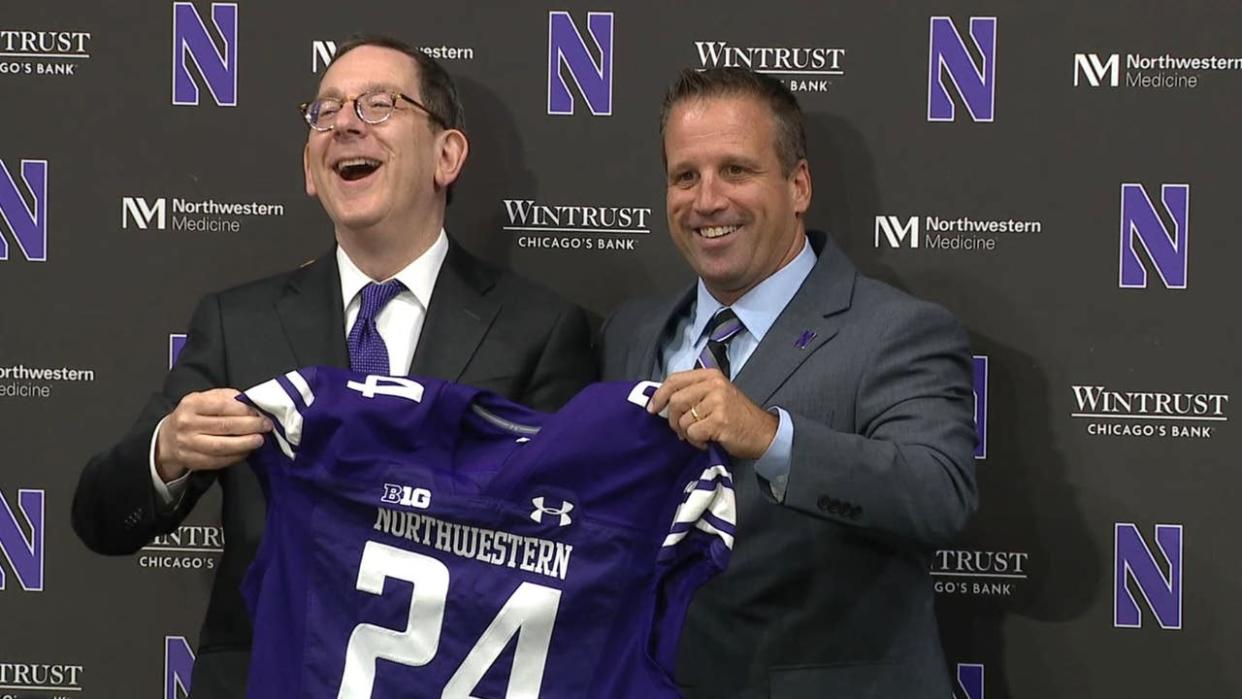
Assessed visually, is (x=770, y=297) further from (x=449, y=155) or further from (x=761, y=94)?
(x=449, y=155)

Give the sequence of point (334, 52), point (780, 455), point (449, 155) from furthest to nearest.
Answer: point (334, 52) → point (449, 155) → point (780, 455)

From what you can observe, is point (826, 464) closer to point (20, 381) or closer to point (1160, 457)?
point (1160, 457)

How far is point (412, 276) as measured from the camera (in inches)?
92.4

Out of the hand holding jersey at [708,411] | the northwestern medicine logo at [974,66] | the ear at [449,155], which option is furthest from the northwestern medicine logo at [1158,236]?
the ear at [449,155]

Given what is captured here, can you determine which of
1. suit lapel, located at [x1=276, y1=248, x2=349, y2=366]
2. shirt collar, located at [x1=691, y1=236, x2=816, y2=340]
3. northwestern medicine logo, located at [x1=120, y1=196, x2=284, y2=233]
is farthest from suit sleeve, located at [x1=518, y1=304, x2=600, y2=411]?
northwestern medicine logo, located at [x1=120, y1=196, x2=284, y2=233]

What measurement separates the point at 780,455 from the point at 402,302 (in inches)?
29.4

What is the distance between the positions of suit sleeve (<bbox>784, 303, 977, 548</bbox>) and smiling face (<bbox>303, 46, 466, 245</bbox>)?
2.46 feet

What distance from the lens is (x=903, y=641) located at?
7.44 ft

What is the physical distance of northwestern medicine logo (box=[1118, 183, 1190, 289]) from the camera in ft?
8.77

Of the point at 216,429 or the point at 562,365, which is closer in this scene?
the point at 216,429

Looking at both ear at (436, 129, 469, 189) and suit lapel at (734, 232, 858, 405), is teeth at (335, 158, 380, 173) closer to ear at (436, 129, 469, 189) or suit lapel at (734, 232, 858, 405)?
ear at (436, 129, 469, 189)

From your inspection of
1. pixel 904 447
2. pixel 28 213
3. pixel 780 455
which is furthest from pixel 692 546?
pixel 28 213

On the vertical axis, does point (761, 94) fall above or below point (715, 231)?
above

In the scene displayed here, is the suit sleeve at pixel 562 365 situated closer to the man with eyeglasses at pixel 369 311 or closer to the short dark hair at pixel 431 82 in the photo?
the man with eyeglasses at pixel 369 311
